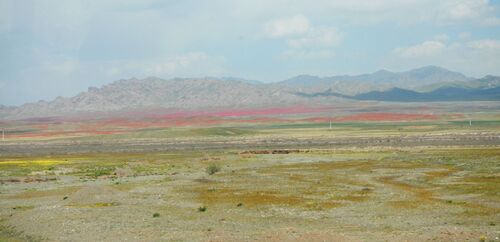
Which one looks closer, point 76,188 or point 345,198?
point 345,198

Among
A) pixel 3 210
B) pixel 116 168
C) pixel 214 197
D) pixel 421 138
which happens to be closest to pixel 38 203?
pixel 3 210

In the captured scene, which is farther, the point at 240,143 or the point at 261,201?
the point at 240,143

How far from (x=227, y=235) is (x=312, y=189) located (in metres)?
20.3

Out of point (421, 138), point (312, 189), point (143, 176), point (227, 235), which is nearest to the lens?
point (227, 235)

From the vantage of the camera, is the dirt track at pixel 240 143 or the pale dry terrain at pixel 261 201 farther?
the dirt track at pixel 240 143

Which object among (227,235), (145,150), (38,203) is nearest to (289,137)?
(145,150)

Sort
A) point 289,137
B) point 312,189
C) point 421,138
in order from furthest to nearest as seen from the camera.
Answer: point 289,137 < point 421,138 < point 312,189

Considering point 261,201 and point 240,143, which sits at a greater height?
point 261,201

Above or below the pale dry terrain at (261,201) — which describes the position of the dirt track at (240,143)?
below

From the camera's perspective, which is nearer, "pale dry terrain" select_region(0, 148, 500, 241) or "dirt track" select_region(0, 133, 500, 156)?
"pale dry terrain" select_region(0, 148, 500, 241)

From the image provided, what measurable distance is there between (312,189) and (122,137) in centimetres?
10357

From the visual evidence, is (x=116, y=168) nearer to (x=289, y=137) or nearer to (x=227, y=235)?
(x=227, y=235)

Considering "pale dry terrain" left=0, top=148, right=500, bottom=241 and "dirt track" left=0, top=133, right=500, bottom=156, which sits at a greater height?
"pale dry terrain" left=0, top=148, right=500, bottom=241

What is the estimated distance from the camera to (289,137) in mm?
133750
